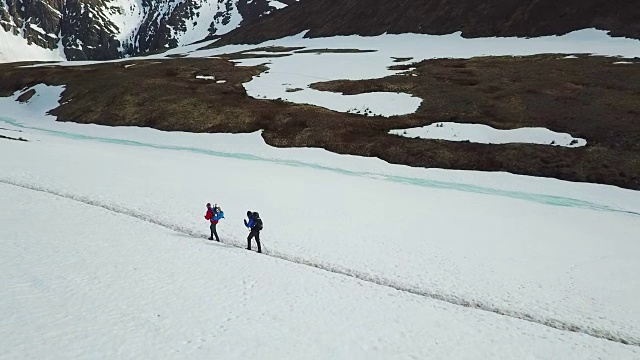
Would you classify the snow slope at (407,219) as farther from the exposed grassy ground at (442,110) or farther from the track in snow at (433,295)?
the exposed grassy ground at (442,110)

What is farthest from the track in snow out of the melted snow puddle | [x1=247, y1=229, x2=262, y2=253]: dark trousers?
the melted snow puddle

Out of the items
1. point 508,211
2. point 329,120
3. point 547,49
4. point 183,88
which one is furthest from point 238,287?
point 547,49

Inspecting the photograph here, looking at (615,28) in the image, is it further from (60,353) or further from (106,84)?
(60,353)

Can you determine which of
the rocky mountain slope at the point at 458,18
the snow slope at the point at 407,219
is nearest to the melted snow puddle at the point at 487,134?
the snow slope at the point at 407,219

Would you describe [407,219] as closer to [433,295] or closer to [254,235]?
[433,295]

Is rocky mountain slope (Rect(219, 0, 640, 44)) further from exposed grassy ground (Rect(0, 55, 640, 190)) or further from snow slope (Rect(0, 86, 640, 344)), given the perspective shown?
snow slope (Rect(0, 86, 640, 344))

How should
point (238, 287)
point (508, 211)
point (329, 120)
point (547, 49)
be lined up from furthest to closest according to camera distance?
point (547, 49) → point (329, 120) → point (508, 211) → point (238, 287)
